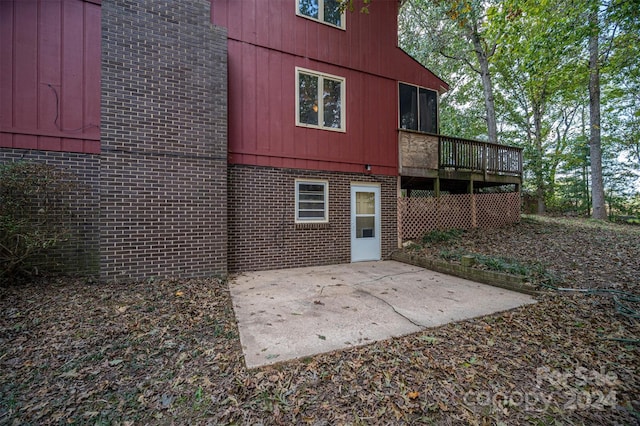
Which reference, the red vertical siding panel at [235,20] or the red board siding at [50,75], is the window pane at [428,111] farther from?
the red board siding at [50,75]

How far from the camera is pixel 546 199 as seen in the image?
1628 centimetres

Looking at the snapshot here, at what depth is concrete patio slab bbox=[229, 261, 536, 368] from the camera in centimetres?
271

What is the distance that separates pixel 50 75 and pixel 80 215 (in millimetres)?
2399

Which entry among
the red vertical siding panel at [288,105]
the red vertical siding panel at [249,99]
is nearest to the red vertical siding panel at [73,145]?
the red vertical siding panel at [249,99]

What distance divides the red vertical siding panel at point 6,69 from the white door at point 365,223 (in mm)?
6556

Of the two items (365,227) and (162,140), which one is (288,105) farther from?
(365,227)

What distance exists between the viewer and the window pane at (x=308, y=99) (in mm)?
6443

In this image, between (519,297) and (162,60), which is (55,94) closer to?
(162,60)

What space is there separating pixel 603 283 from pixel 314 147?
5.83m

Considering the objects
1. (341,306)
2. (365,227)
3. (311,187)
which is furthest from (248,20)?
(341,306)

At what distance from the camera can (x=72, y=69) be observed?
15.0 ft

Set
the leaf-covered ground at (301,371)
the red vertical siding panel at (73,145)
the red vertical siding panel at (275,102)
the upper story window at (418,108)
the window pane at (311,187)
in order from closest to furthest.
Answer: the leaf-covered ground at (301,371)
the red vertical siding panel at (73,145)
the red vertical siding panel at (275,102)
the window pane at (311,187)
the upper story window at (418,108)

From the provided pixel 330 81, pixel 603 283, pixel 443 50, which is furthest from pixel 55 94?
pixel 443 50

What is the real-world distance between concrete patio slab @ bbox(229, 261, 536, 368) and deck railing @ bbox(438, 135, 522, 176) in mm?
4350
